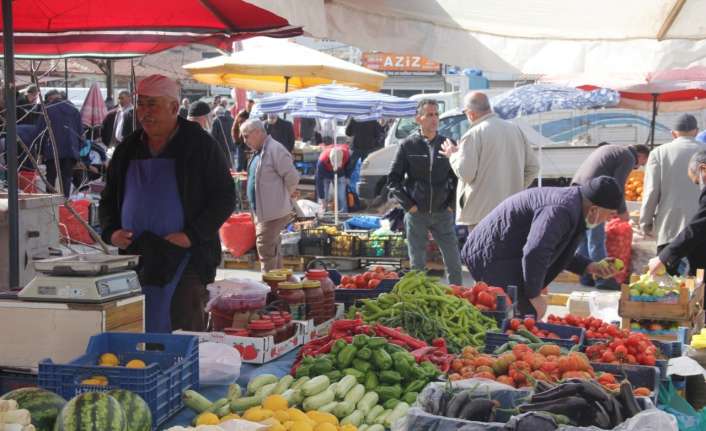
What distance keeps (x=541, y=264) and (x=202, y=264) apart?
2097 mm

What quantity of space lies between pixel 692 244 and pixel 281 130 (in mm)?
12753

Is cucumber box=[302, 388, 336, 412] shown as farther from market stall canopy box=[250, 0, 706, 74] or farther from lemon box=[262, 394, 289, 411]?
market stall canopy box=[250, 0, 706, 74]

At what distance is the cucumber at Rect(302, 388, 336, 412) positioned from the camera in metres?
3.61

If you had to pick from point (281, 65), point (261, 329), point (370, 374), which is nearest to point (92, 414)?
point (370, 374)

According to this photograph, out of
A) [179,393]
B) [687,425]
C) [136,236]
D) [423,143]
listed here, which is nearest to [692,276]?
[423,143]

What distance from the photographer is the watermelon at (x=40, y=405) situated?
10.3 ft

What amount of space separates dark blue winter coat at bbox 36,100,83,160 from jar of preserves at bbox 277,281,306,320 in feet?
31.4

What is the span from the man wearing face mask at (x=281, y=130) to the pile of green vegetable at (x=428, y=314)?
14.5 m

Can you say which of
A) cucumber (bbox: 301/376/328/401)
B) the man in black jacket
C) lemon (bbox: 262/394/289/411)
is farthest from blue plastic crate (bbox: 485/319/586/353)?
the man in black jacket

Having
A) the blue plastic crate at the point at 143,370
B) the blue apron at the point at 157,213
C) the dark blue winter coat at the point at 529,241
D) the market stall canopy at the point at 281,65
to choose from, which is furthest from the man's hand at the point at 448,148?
the blue plastic crate at the point at 143,370

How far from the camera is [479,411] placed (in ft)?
11.2

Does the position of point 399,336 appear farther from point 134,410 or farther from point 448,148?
point 448,148

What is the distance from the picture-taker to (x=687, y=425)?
4297mm

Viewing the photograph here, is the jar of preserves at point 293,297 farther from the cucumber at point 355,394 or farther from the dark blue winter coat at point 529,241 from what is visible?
the dark blue winter coat at point 529,241
